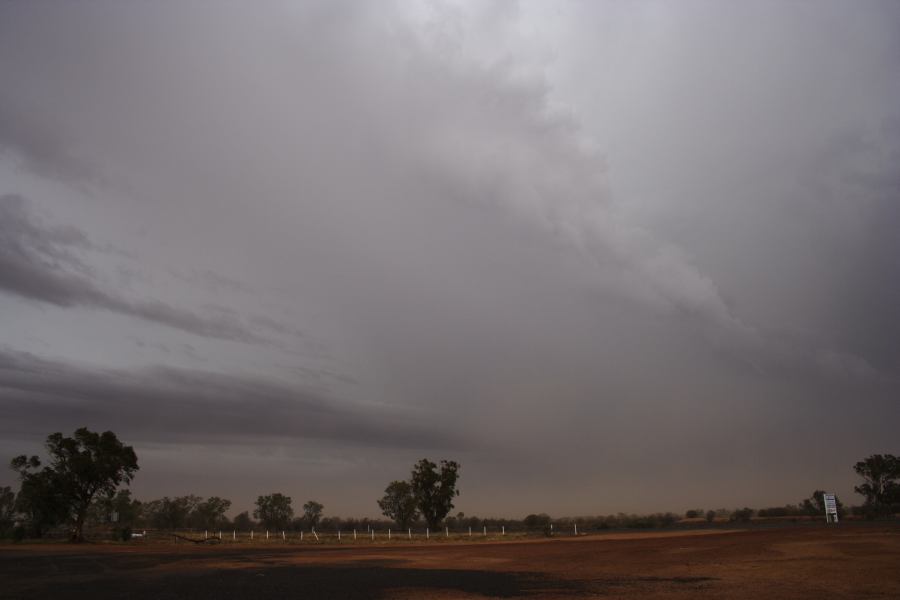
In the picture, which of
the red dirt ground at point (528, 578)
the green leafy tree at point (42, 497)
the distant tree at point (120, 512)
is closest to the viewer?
the red dirt ground at point (528, 578)

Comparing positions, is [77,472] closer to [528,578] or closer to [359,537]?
[359,537]

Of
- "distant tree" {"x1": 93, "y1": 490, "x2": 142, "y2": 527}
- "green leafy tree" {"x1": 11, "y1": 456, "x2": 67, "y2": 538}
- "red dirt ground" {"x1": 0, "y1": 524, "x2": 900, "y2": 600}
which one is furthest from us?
"distant tree" {"x1": 93, "y1": 490, "x2": 142, "y2": 527}

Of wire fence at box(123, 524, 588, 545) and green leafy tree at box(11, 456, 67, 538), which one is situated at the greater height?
green leafy tree at box(11, 456, 67, 538)

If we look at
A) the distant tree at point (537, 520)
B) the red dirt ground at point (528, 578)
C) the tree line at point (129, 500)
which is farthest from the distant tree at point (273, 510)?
the red dirt ground at point (528, 578)

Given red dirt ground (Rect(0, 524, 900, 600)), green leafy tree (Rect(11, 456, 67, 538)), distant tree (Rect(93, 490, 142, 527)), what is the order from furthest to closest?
distant tree (Rect(93, 490, 142, 527)), green leafy tree (Rect(11, 456, 67, 538)), red dirt ground (Rect(0, 524, 900, 600))

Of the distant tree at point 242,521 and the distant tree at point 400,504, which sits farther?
the distant tree at point 242,521

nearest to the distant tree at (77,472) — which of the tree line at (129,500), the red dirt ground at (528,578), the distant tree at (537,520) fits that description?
the tree line at (129,500)

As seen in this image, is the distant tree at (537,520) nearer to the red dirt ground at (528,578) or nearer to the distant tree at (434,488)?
the distant tree at (434,488)

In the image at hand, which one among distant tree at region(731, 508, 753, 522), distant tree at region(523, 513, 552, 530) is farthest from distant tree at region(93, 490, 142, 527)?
distant tree at region(731, 508, 753, 522)

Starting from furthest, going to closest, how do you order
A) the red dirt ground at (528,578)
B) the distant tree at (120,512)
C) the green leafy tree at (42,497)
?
the distant tree at (120,512) < the green leafy tree at (42,497) < the red dirt ground at (528,578)

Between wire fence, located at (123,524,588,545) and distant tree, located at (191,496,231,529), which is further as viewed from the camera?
distant tree, located at (191,496,231,529)

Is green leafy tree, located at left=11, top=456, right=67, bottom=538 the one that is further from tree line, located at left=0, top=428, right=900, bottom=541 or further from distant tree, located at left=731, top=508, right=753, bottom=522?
distant tree, located at left=731, top=508, right=753, bottom=522

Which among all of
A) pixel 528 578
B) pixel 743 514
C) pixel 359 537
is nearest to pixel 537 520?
pixel 743 514

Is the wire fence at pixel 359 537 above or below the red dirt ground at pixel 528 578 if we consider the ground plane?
below
